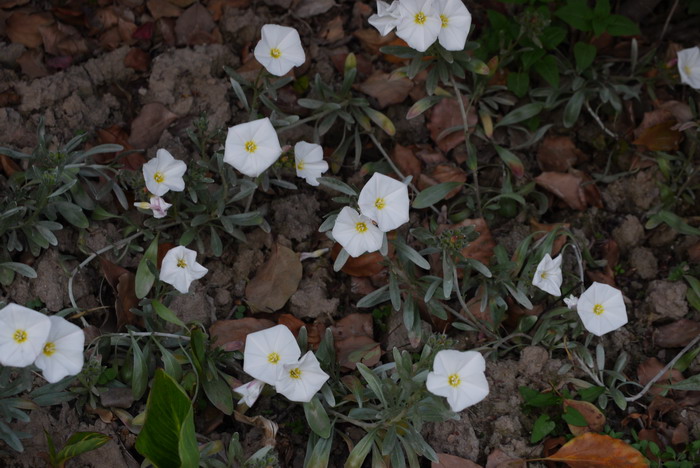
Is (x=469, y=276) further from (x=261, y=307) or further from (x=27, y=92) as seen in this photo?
(x=27, y=92)

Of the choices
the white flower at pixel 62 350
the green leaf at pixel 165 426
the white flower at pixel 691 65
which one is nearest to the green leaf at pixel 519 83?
the white flower at pixel 691 65

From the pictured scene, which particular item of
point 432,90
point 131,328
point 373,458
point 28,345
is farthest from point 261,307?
point 432,90

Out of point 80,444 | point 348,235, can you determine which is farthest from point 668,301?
point 80,444

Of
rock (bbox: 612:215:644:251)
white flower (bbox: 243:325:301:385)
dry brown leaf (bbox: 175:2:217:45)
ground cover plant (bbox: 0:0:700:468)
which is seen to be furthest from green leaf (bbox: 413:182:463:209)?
dry brown leaf (bbox: 175:2:217:45)

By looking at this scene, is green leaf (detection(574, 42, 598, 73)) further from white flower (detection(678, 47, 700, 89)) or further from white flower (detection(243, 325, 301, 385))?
white flower (detection(243, 325, 301, 385))

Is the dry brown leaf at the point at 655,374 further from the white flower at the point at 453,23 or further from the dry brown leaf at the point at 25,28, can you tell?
the dry brown leaf at the point at 25,28
